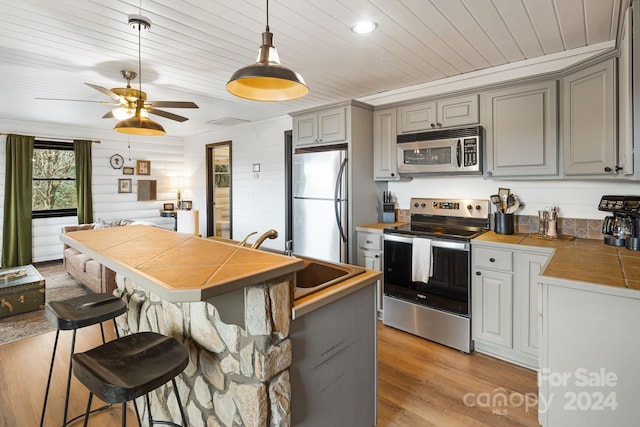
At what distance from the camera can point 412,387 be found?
2.33 metres

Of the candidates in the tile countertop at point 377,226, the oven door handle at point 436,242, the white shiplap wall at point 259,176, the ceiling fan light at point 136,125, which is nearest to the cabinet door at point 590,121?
the oven door handle at point 436,242

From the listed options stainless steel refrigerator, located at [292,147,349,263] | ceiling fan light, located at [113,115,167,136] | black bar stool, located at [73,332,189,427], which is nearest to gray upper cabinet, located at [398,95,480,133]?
stainless steel refrigerator, located at [292,147,349,263]

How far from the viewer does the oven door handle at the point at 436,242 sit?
2754 mm

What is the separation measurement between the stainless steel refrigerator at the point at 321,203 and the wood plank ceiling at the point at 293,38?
839mm

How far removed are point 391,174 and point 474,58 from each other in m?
1.30

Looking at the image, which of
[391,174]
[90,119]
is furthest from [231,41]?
[90,119]

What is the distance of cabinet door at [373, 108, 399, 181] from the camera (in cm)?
356

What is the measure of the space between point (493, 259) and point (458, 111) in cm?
139

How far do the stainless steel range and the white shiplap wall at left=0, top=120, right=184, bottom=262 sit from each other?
18.7 feet

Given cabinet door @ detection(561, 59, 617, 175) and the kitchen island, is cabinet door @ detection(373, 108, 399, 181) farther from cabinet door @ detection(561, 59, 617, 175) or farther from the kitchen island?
the kitchen island

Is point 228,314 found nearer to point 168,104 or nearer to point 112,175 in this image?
point 168,104

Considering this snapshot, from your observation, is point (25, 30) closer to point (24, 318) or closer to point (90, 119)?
point (24, 318)

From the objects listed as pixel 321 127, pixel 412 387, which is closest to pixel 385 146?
pixel 321 127

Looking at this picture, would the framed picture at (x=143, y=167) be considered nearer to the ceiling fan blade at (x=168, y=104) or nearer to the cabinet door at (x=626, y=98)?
the ceiling fan blade at (x=168, y=104)
